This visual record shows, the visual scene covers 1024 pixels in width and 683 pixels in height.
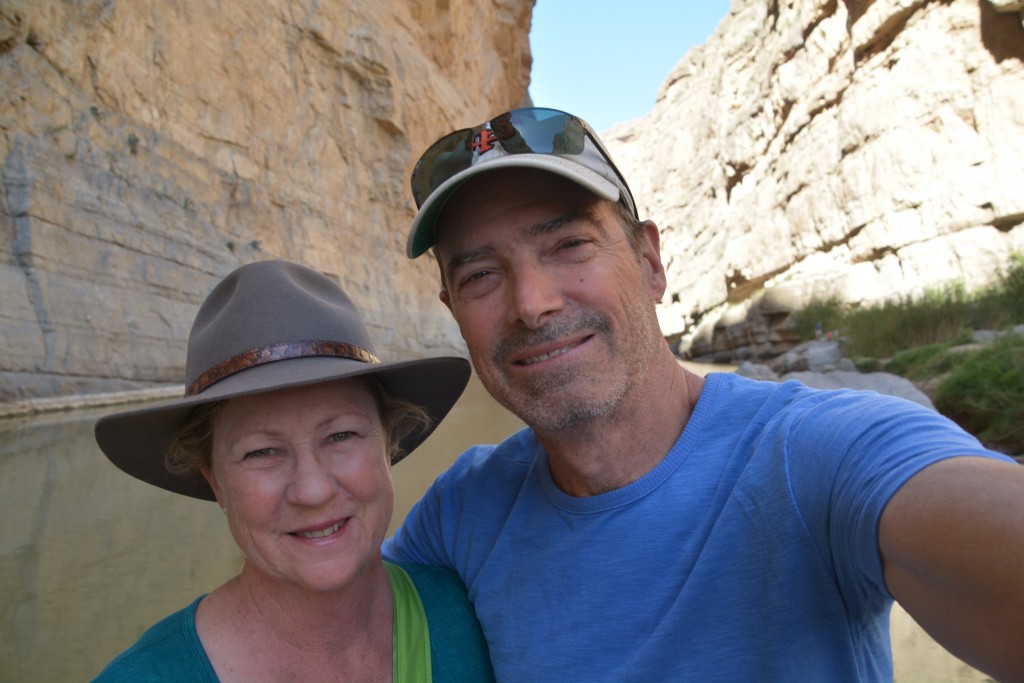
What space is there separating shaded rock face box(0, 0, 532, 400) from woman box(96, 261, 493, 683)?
8541 mm

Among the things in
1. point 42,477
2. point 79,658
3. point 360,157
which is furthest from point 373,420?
point 360,157

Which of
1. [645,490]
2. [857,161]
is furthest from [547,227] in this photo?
[857,161]

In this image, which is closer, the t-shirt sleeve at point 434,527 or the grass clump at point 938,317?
the t-shirt sleeve at point 434,527

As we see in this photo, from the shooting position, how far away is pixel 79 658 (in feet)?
6.98

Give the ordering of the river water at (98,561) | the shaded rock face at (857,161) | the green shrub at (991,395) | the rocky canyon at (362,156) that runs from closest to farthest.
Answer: the river water at (98,561) → the green shrub at (991,395) → the rocky canyon at (362,156) → the shaded rock face at (857,161)

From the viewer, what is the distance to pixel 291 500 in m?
1.15

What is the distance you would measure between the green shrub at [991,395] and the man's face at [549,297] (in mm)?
4842


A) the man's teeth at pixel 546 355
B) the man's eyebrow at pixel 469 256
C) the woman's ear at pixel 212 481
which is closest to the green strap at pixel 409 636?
the woman's ear at pixel 212 481

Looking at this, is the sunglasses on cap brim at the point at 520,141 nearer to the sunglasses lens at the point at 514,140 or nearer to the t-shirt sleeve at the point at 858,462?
the sunglasses lens at the point at 514,140

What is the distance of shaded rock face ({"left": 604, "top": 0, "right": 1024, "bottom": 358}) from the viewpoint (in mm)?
15742

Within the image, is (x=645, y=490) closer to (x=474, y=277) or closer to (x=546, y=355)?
(x=546, y=355)

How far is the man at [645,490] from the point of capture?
66 centimetres

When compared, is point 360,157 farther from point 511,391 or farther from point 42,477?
point 511,391

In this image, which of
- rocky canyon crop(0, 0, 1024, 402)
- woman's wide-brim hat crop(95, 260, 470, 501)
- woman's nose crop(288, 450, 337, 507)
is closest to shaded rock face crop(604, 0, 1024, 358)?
rocky canyon crop(0, 0, 1024, 402)
